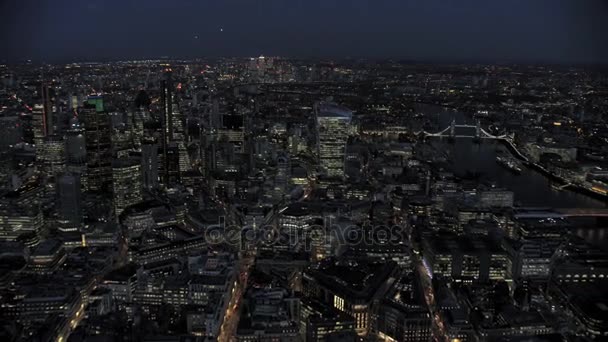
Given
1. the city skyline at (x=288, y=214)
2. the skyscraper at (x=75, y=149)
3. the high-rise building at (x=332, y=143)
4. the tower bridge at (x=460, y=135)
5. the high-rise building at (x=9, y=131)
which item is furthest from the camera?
the tower bridge at (x=460, y=135)

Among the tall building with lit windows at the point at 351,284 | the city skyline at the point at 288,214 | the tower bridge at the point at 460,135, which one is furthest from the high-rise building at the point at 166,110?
the tower bridge at the point at 460,135

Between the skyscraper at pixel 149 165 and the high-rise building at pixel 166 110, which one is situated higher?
the high-rise building at pixel 166 110

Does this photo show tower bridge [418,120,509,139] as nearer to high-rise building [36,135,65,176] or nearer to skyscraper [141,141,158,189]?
skyscraper [141,141,158,189]

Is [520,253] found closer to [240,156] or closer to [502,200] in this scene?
[502,200]

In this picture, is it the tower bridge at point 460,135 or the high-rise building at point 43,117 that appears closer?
the high-rise building at point 43,117

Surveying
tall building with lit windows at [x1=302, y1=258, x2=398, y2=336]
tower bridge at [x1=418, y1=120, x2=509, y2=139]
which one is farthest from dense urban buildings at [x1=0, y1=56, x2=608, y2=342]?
tower bridge at [x1=418, y1=120, x2=509, y2=139]

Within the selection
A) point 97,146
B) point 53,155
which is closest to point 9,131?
→ point 53,155

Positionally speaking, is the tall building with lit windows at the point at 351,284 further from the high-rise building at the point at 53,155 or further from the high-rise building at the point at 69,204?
the high-rise building at the point at 53,155
